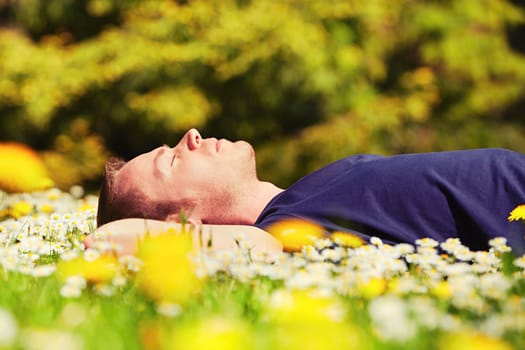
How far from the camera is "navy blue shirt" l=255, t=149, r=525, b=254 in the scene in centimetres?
256

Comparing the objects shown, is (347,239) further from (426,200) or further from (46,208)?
(46,208)

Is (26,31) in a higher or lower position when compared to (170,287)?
lower

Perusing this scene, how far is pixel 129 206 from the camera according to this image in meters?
2.91

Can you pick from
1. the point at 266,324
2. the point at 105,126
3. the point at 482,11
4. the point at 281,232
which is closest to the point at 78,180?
the point at 105,126

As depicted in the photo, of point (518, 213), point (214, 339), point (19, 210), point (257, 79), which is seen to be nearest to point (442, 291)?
point (214, 339)

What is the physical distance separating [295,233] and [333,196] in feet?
1.00

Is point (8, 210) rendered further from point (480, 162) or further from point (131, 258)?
point (480, 162)

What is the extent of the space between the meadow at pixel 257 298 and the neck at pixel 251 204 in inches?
19.8

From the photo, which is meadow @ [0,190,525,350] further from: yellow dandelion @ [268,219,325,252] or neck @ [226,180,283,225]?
neck @ [226,180,283,225]

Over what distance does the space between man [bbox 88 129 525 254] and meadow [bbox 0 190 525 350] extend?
6.2 inches

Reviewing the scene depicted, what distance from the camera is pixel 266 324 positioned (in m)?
1.51

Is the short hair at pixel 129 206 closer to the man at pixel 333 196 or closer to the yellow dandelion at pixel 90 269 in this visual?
the man at pixel 333 196

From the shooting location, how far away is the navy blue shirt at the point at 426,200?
2.56m

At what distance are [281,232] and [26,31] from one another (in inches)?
247
